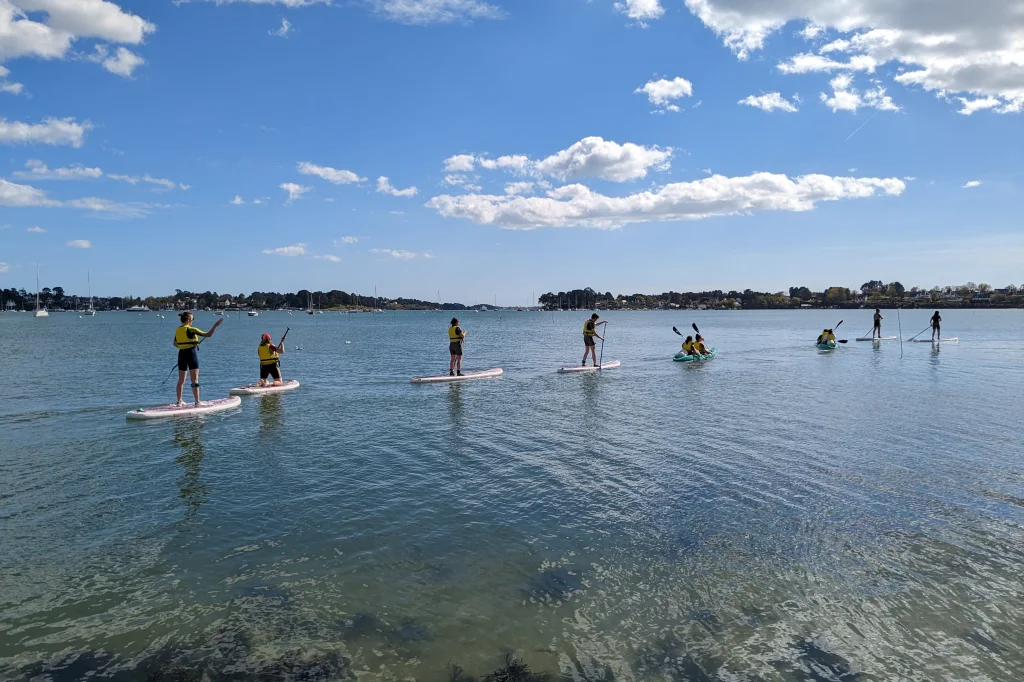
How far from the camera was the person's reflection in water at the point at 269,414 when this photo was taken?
57.8 feet

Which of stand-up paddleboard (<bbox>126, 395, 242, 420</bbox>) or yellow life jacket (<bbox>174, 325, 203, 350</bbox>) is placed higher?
yellow life jacket (<bbox>174, 325, 203, 350</bbox>)

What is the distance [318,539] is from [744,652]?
242 inches

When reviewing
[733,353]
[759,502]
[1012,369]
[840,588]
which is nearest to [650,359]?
[733,353]

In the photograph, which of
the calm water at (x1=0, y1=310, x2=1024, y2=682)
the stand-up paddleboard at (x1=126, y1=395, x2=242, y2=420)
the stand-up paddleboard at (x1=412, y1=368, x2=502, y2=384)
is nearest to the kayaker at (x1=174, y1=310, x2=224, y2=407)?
the stand-up paddleboard at (x1=126, y1=395, x2=242, y2=420)

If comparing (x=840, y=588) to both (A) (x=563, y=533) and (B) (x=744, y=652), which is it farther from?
(A) (x=563, y=533)

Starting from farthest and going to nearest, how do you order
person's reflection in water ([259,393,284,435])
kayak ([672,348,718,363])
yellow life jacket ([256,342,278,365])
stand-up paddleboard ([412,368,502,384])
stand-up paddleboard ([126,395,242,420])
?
kayak ([672,348,718,363]) → stand-up paddleboard ([412,368,502,384]) → yellow life jacket ([256,342,278,365]) → stand-up paddleboard ([126,395,242,420]) → person's reflection in water ([259,393,284,435])

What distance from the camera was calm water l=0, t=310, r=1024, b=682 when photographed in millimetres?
6340

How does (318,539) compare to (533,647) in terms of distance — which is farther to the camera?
(318,539)

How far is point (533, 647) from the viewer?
21.1 feet

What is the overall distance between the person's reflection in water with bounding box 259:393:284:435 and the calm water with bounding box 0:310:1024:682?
18 cm

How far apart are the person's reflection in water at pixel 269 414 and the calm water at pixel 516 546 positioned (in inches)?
7.2

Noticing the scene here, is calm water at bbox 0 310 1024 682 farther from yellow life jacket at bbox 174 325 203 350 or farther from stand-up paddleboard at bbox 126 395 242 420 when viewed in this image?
yellow life jacket at bbox 174 325 203 350

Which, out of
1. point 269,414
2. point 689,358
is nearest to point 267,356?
point 269,414

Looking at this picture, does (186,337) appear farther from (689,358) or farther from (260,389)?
(689,358)
